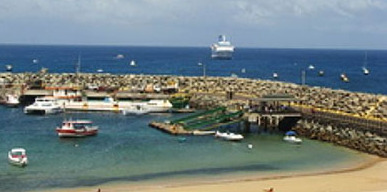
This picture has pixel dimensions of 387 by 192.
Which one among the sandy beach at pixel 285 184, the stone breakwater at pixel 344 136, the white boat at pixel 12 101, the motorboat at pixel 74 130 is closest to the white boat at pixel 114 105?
the white boat at pixel 12 101

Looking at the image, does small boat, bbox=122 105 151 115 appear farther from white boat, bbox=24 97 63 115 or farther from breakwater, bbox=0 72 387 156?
white boat, bbox=24 97 63 115

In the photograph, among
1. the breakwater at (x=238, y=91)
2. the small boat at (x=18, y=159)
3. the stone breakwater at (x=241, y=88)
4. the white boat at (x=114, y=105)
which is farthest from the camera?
the white boat at (x=114, y=105)

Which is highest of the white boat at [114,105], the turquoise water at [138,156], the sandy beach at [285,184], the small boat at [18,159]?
the white boat at [114,105]

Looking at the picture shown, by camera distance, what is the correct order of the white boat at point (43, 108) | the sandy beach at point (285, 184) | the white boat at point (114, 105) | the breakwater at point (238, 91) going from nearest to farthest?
the sandy beach at point (285, 184), the breakwater at point (238, 91), the white boat at point (43, 108), the white boat at point (114, 105)

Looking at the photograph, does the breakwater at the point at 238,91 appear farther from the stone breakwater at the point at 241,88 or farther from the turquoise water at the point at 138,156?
the turquoise water at the point at 138,156

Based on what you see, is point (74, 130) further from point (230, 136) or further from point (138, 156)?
point (230, 136)

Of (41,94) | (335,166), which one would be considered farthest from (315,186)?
(41,94)

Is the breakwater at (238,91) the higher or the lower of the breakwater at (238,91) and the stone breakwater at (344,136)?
the higher
